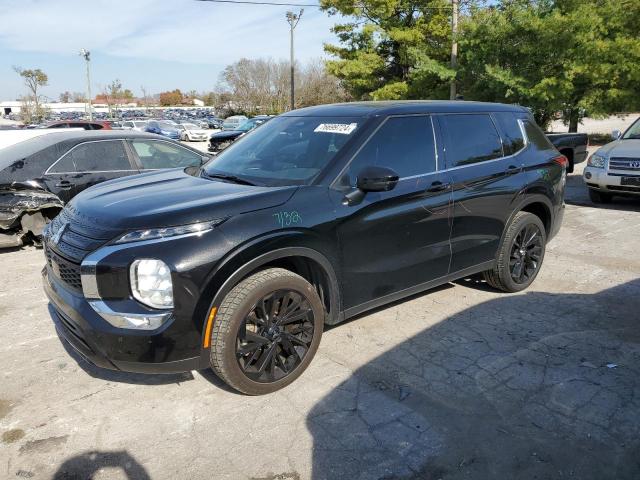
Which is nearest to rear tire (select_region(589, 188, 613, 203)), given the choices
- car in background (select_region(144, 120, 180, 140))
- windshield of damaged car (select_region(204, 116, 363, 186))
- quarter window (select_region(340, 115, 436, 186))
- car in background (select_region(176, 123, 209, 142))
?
quarter window (select_region(340, 115, 436, 186))

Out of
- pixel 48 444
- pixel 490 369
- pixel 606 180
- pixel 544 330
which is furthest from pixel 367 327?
pixel 606 180

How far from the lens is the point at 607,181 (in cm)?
881

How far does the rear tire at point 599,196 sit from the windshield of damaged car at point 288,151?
7.28 metres

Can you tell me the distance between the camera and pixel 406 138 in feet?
12.9

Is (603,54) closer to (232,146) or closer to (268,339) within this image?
(232,146)

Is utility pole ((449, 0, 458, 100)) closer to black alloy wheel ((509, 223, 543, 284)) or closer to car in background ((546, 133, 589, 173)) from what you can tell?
car in background ((546, 133, 589, 173))

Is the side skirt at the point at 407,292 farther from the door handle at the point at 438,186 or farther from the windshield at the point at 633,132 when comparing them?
the windshield at the point at 633,132

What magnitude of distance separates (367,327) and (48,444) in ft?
7.94

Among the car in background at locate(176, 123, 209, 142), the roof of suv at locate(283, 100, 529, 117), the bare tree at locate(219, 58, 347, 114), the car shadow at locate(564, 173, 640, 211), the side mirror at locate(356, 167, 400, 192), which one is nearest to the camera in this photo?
the side mirror at locate(356, 167, 400, 192)

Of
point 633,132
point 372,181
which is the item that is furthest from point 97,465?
point 633,132

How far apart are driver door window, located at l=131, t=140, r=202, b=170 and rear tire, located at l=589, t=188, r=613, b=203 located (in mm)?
7099

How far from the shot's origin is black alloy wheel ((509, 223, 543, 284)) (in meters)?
4.92

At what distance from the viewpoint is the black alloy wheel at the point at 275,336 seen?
3115mm

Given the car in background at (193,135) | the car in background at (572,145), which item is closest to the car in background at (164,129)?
the car in background at (193,135)
